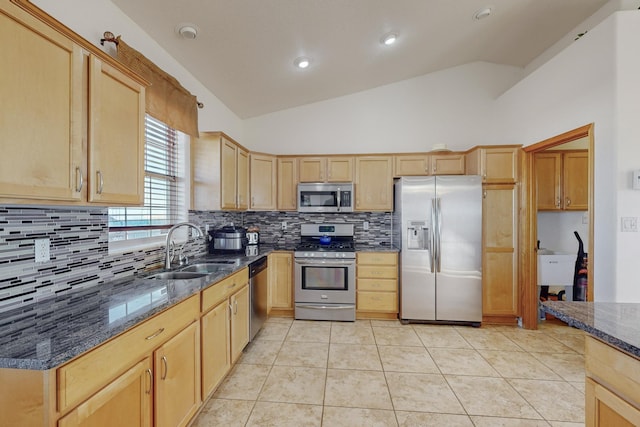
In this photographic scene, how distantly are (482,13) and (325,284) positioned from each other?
3364 mm

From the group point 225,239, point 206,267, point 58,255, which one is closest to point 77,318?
point 58,255

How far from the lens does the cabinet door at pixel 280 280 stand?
11.6 ft

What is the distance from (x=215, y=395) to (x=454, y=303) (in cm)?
273

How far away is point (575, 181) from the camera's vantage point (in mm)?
3498

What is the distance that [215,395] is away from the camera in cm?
204

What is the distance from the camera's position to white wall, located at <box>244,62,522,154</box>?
3.90 meters

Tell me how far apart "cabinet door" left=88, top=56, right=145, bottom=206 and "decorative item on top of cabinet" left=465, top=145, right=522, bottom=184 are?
3483 mm

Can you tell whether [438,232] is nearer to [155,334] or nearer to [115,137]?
[155,334]

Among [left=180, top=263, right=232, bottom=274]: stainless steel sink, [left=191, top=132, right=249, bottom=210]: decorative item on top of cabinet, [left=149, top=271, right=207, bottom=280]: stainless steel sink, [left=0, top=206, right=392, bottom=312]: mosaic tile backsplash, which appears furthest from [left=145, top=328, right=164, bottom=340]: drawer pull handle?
[left=191, top=132, right=249, bottom=210]: decorative item on top of cabinet

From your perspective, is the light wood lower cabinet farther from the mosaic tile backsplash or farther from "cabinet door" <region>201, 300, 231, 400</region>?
the mosaic tile backsplash

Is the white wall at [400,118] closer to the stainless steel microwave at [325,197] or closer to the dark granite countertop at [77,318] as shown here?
the stainless steel microwave at [325,197]

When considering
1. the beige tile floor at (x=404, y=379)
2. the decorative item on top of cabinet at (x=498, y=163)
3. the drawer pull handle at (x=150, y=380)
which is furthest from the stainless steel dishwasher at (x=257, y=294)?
the decorative item on top of cabinet at (x=498, y=163)

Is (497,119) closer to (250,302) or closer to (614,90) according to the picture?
(614,90)

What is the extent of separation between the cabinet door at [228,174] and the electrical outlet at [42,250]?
4.72 ft
